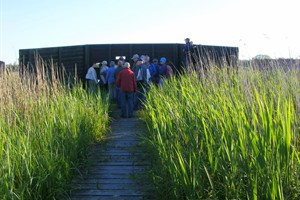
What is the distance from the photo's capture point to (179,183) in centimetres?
360

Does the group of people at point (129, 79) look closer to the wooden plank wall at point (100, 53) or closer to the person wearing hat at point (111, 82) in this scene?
the person wearing hat at point (111, 82)

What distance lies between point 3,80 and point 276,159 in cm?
461

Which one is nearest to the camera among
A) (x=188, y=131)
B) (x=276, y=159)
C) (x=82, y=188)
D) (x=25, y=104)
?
(x=276, y=159)

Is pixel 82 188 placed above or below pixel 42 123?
below

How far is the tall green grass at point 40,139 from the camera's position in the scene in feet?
13.2

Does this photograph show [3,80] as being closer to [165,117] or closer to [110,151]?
[110,151]

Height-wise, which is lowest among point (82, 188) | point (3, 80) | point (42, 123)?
point (82, 188)

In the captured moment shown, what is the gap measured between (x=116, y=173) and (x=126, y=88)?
5.03m

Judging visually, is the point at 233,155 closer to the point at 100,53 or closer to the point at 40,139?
the point at 40,139

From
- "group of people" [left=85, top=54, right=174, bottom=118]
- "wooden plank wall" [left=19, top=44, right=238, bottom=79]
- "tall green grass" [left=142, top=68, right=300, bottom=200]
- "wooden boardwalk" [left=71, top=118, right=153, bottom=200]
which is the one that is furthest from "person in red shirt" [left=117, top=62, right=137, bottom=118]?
"tall green grass" [left=142, top=68, right=300, bottom=200]

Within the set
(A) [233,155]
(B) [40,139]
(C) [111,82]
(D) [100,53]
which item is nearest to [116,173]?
(B) [40,139]

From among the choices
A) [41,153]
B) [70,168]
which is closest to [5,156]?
[41,153]

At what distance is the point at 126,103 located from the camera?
34.1ft

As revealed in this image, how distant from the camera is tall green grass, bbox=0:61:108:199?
4.01 meters
